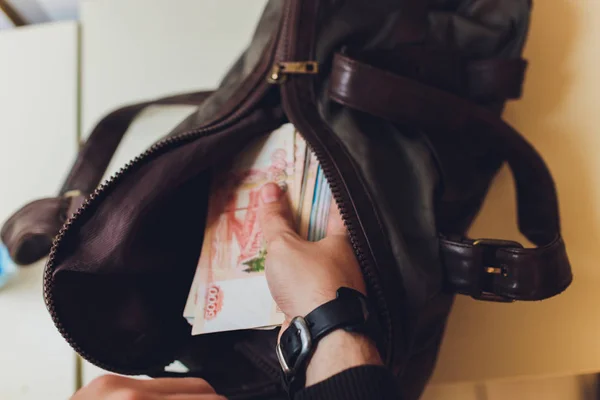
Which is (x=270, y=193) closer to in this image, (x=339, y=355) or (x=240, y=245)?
(x=240, y=245)

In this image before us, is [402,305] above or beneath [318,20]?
beneath

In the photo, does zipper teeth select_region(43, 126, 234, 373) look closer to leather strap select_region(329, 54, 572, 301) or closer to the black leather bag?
the black leather bag

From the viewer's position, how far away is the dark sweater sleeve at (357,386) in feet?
1.22

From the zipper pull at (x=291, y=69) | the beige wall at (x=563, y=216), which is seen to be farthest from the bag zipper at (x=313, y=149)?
the beige wall at (x=563, y=216)

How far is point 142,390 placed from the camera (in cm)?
43

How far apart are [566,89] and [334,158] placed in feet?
1.26

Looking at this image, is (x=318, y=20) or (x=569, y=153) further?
(x=569, y=153)

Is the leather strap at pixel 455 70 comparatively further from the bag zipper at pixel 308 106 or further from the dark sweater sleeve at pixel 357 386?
the dark sweater sleeve at pixel 357 386

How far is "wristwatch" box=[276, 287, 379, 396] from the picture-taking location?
16.6 inches

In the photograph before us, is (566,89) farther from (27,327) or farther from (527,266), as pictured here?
(27,327)

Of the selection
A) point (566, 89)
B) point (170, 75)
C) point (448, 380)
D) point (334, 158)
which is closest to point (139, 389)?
point (334, 158)

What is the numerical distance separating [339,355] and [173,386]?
6.2 inches

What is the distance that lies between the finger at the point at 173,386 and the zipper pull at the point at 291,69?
32cm

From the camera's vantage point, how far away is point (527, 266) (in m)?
0.49
